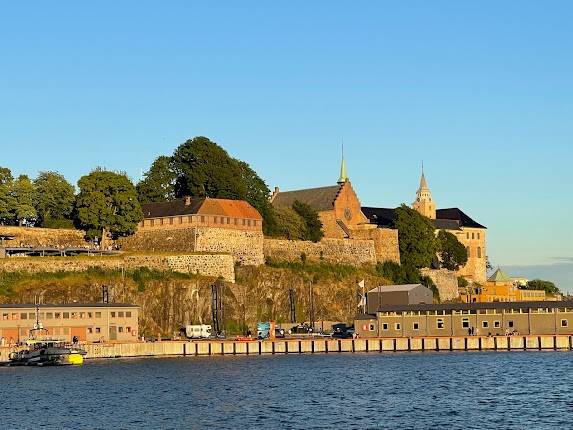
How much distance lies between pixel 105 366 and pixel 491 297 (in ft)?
274

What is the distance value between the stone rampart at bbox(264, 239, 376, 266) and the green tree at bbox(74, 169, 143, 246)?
58.0 ft

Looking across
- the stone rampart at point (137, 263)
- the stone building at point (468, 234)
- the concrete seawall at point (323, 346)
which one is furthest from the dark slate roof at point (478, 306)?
the stone building at point (468, 234)

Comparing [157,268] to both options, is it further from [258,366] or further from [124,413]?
[124,413]

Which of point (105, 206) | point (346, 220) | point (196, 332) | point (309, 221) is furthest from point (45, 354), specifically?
point (346, 220)

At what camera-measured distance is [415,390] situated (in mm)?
76250

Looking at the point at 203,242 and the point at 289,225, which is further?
the point at 289,225

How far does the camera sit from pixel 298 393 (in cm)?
7544

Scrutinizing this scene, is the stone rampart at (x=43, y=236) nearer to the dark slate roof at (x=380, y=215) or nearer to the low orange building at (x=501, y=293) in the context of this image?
the dark slate roof at (x=380, y=215)

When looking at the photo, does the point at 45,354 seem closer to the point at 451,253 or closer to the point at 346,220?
the point at 346,220

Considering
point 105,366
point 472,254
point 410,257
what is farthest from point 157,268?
point 472,254

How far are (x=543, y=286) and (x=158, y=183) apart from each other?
8029 cm

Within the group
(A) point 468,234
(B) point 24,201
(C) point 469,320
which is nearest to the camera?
(C) point 469,320

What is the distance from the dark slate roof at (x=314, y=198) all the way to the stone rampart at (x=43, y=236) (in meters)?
38.0

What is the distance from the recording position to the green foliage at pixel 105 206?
5059 inches
